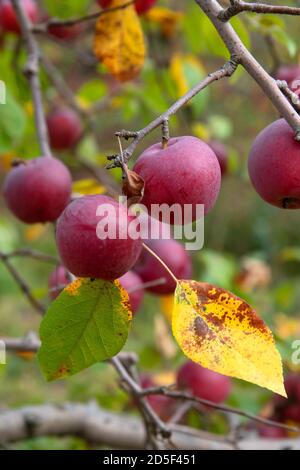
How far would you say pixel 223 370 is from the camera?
440mm

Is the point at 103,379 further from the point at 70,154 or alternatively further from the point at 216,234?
the point at 216,234

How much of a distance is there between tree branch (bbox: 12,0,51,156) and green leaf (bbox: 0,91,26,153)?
142 mm

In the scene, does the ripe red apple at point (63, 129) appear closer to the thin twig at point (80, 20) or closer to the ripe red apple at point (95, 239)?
the thin twig at point (80, 20)

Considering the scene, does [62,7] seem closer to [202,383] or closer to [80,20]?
[80,20]

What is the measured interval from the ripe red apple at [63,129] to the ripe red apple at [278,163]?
0.91 m

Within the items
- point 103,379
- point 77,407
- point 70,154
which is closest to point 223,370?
point 77,407

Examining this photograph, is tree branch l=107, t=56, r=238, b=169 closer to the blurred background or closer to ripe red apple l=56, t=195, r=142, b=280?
ripe red apple l=56, t=195, r=142, b=280

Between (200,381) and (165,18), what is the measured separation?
70 cm

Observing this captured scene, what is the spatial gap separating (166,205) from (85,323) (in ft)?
0.37

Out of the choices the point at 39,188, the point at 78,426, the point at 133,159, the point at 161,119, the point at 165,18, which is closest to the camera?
the point at 161,119

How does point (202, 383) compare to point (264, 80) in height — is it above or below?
below

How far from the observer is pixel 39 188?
0.67 meters

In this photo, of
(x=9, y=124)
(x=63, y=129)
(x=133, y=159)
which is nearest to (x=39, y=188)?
(x=9, y=124)

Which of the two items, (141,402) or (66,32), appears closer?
(141,402)
